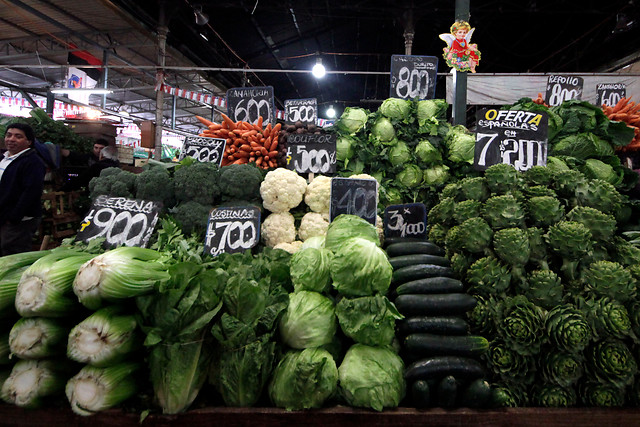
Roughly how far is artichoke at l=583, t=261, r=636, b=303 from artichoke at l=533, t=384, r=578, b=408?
18.3 inches

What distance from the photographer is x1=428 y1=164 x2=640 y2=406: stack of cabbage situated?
1.51 m

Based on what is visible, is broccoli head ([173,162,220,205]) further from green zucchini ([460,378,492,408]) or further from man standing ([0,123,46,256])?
man standing ([0,123,46,256])

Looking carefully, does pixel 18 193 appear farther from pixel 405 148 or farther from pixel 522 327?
pixel 522 327

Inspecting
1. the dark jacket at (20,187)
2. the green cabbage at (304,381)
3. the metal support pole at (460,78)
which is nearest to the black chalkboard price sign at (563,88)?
the metal support pole at (460,78)

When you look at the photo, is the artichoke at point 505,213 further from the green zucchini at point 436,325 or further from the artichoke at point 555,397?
the artichoke at point 555,397

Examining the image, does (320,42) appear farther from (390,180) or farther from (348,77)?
(390,180)

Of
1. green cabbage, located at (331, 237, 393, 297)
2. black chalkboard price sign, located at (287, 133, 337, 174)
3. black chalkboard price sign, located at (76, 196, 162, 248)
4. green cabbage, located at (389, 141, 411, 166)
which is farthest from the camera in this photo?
green cabbage, located at (389, 141, 411, 166)

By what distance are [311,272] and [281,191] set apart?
100 centimetres

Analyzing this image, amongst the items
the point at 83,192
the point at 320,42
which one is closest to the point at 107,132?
the point at 83,192

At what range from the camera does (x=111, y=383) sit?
4.35ft

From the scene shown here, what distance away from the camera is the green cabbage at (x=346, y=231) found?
1946mm

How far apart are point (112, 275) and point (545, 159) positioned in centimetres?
278

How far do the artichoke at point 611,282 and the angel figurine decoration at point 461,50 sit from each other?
3.18 m

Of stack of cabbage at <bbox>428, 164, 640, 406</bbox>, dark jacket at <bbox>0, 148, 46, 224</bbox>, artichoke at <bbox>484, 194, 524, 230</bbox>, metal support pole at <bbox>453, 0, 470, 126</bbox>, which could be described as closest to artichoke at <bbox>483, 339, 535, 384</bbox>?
stack of cabbage at <bbox>428, 164, 640, 406</bbox>
